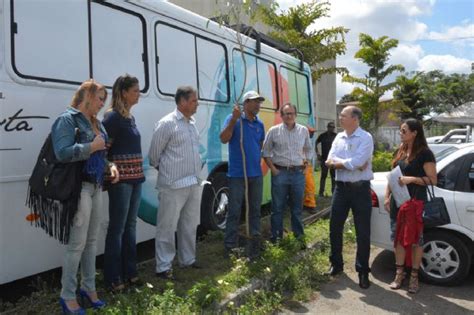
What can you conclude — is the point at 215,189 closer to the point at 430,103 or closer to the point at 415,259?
the point at 415,259

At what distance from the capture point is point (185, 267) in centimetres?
473

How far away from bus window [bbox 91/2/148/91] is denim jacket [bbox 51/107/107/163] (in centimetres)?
106

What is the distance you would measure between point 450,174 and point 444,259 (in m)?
0.90

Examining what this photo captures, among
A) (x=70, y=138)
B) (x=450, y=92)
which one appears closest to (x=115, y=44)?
(x=70, y=138)

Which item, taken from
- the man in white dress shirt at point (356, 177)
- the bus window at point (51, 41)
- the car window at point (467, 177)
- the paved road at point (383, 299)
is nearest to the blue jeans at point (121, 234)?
the bus window at point (51, 41)

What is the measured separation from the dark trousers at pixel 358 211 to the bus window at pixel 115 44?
96.4 inches

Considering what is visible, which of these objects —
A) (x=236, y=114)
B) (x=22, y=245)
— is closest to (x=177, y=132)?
(x=236, y=114)

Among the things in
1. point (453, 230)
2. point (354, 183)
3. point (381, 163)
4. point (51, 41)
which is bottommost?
point (453, 230)

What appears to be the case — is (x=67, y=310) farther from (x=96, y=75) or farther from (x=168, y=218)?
(x=96, y=75)

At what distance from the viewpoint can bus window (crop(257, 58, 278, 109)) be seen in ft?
24.3

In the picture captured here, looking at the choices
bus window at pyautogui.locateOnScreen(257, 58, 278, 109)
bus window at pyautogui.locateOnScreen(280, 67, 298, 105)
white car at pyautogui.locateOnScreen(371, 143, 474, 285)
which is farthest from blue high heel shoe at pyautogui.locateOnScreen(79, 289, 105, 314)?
bus window at pyautogui.locateOnScreen(280, 67, 298, 105)

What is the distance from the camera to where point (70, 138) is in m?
3.20

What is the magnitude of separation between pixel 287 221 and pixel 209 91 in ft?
8.45

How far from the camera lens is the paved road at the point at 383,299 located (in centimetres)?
419
